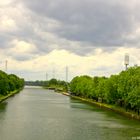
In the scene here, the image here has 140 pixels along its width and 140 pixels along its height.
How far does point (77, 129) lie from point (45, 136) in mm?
6682

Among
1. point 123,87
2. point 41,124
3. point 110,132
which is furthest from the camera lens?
point 123,87

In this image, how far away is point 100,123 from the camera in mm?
50438

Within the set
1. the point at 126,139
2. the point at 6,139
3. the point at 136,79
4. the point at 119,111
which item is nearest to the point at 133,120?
the point at 136,79

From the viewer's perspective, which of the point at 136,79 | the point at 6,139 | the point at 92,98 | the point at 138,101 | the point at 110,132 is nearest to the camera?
the point at 6,139

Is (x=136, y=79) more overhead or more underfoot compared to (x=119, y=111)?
more overhead

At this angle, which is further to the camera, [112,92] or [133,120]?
[112,92]

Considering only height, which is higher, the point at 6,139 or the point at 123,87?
the point at 123,87

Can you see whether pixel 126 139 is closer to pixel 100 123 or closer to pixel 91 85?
pixel 100 123

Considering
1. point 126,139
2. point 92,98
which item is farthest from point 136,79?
point 92,98

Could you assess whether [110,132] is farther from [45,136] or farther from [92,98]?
[92,98]

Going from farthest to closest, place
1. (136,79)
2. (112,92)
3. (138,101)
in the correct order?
(112,92)
(136,79)
(138,101)

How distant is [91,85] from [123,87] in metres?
42.6

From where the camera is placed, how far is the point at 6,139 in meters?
36.3

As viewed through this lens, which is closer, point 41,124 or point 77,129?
point 77,129
